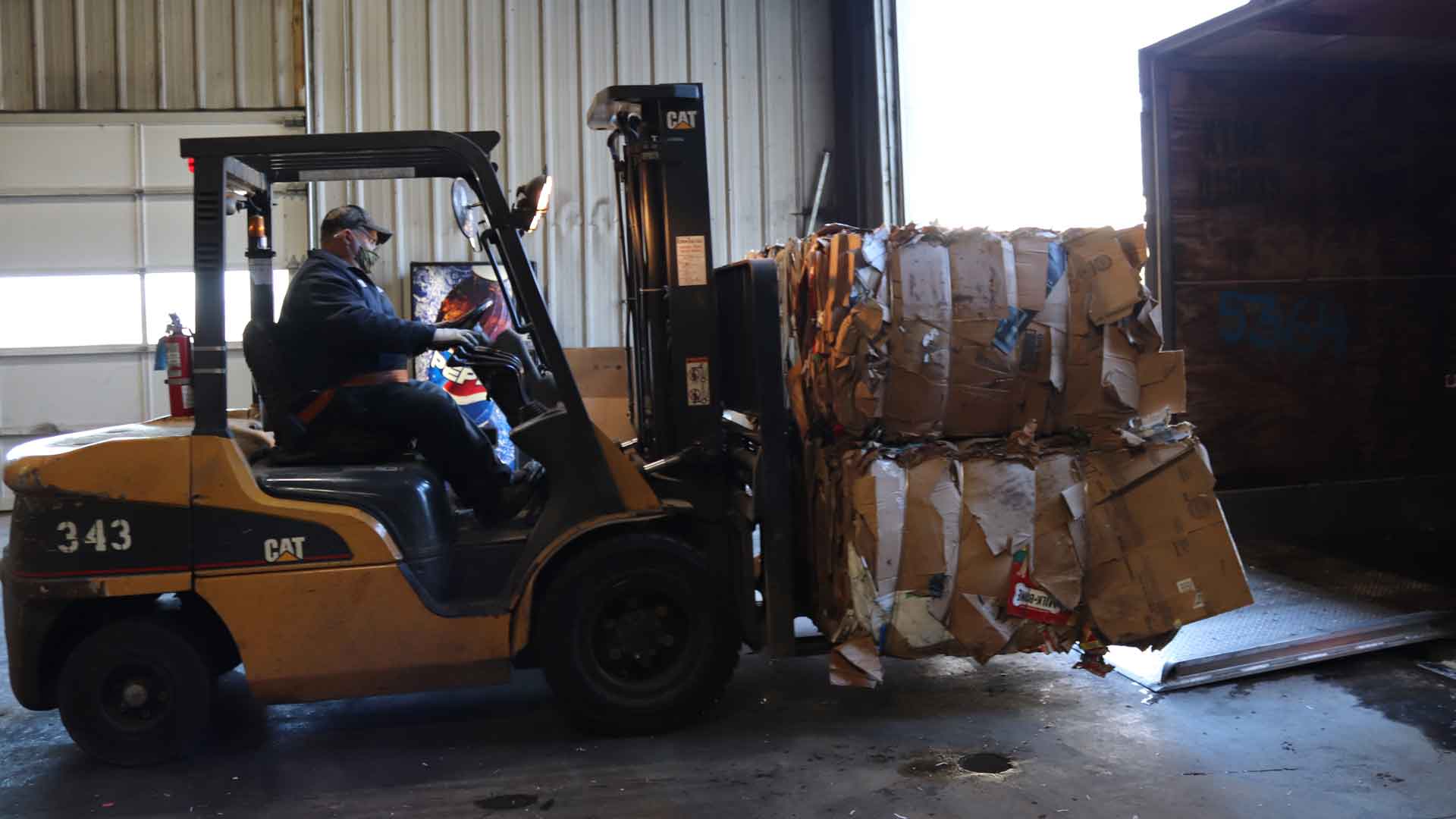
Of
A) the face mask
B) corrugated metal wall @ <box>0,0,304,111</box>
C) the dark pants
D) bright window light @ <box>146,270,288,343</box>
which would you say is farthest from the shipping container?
bright window light @ <box>146,270,288,343</box>

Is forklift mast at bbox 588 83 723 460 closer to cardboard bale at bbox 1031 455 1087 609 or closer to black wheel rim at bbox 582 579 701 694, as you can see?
black wheel rim at bbox 582 579 701 694

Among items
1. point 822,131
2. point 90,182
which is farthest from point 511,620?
point 90,182

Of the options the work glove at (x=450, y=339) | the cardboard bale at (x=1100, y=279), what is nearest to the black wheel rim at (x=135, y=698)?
the work glove at (x=450, y=339)

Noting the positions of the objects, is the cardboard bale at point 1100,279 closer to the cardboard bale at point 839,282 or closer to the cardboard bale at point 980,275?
the cardboard bale at point 980,275

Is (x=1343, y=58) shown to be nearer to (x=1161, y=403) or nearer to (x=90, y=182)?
(x=1161, y=403)

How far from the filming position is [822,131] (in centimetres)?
1173

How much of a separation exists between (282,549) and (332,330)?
82cm

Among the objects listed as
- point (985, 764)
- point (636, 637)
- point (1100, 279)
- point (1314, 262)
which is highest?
point (1314, 262)

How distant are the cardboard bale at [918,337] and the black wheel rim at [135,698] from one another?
2.92 metres

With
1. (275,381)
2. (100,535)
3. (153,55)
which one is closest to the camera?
(100,535)

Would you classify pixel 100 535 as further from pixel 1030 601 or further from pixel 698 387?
pixel 1030 601

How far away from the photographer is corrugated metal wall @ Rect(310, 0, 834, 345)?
11.0 m

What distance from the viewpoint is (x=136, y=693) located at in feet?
13.7

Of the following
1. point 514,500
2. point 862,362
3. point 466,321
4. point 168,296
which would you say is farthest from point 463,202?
point 168,296
